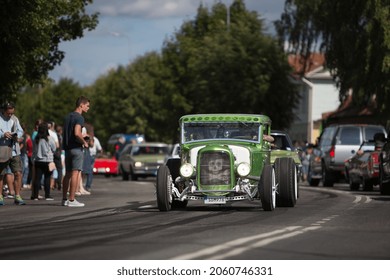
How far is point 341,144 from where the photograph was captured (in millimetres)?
42562

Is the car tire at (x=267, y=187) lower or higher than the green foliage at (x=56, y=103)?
lower

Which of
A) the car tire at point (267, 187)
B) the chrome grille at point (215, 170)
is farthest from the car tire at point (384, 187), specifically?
the chrome grille at point (215, 170)

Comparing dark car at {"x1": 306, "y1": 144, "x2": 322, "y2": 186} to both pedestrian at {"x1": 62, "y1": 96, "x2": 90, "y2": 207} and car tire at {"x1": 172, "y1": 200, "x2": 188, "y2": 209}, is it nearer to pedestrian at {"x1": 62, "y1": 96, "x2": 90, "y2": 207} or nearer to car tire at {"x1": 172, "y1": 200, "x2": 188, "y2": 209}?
pedestrian at {"x1": 62, "y1": 96, "x2": 90, "y2": 207}

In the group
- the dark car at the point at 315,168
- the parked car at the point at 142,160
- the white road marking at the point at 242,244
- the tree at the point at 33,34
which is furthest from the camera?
the parked car at the point at 142,160

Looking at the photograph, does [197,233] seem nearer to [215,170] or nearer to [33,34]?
[215,170]

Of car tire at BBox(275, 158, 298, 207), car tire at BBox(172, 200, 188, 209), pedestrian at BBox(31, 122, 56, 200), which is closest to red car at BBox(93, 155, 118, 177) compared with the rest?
pedestrian at BBox(31, 122, 56, 200)

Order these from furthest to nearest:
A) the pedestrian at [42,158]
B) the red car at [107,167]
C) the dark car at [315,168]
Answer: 1. the red car at [107,167]
2. the dark car at [315,168]
3. the pedestrian at [42,158]

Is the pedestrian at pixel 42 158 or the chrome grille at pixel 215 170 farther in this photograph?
the pedestrian at pixel 42 158

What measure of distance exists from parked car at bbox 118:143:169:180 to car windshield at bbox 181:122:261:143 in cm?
3043

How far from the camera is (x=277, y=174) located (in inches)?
909

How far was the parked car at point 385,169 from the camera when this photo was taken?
3206 cm

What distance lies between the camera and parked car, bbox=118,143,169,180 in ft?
180

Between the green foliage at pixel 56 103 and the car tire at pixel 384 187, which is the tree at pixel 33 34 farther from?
the green foliage at pixel 56 103
